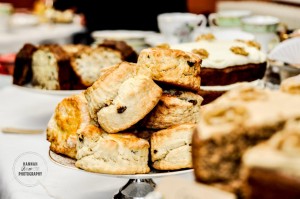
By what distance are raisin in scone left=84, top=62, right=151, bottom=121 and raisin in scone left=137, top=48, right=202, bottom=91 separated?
78 millimetres

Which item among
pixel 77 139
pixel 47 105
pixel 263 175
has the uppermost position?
pixel 263 175

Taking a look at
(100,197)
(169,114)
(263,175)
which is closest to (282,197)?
(263,175)

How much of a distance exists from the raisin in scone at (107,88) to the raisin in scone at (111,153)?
0.08m

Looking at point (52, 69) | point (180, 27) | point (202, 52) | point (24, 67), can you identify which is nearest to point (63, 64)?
point (52, 69)

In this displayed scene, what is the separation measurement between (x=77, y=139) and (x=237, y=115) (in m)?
0.62

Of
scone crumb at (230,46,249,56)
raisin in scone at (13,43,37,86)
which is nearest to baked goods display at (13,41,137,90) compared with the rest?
raisin in scone at (13,43,37,86)

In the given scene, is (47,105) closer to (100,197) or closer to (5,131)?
(5,131)

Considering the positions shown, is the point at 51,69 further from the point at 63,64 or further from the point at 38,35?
the point at 38,35

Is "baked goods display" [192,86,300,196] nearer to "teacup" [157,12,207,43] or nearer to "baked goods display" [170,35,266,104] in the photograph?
"baked goods display" [170,35,266,104]

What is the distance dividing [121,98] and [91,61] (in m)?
0.95

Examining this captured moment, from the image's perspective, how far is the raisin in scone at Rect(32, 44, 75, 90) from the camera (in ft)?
6.72

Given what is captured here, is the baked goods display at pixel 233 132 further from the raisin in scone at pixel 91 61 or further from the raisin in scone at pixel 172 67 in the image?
the raisin in scone at pixel 91 61

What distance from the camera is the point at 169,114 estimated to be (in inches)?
51.9

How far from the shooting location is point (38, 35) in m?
4.61
